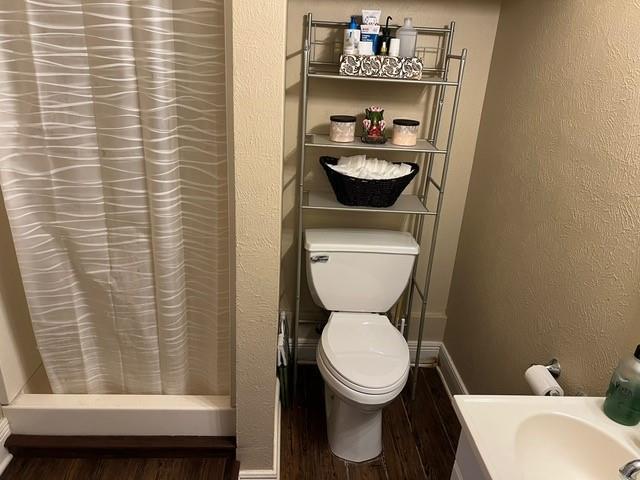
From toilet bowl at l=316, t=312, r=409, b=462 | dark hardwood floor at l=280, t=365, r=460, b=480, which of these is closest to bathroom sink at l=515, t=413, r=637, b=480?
toilet bowl at l=316, t=312, r=409, b=462

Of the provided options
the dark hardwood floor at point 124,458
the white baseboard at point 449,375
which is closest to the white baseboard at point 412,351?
the white baseboard at point 449,375

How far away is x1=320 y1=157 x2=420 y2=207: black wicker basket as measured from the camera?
1886 millimetres

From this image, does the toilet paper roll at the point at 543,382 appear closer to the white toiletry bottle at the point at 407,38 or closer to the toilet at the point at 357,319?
the toilet at the point at 357,319

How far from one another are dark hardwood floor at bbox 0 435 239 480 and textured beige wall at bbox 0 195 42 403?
21 centimetres

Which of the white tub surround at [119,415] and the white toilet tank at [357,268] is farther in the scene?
the white toilet tank at [357,268]

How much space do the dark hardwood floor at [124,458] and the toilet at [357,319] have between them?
0.45m

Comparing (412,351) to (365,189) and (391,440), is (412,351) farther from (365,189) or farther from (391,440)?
(365,189)

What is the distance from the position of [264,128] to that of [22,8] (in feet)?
2.35

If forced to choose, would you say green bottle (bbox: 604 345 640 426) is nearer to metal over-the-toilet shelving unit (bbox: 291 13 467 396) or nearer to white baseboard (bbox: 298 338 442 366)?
metal over-the-toilet shelving unit (bbox: 291 13 467 396)

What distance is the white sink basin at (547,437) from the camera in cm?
106

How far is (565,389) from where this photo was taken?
1452mm

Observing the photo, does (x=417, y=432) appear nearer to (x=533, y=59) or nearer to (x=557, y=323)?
(x=557, y=323)

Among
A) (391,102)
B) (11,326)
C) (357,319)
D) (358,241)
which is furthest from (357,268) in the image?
(11,326)

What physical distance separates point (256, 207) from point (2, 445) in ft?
4.17
